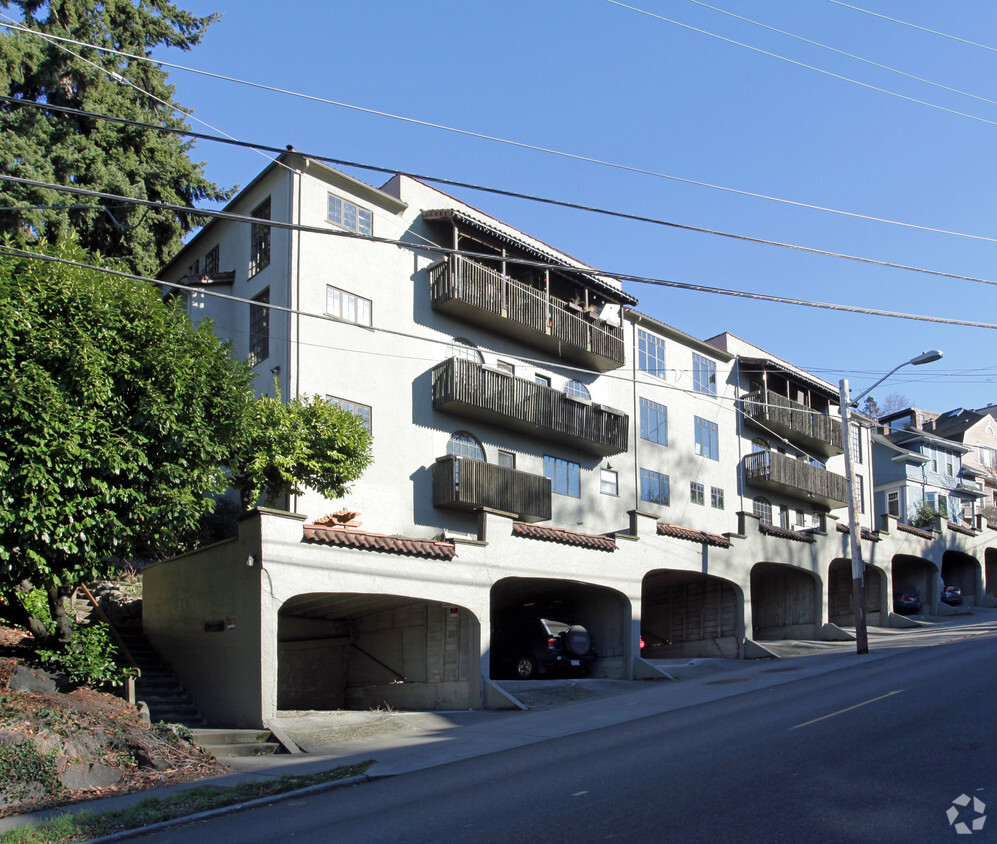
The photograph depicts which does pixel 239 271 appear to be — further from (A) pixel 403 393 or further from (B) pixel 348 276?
(A) pixel 403 393

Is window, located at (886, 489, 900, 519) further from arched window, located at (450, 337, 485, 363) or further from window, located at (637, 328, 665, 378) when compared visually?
arched window, located at (450, 337, 485, 363)

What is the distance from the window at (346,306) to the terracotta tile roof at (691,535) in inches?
391

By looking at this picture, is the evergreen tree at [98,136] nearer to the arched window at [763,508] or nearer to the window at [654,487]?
the window at [654,487]

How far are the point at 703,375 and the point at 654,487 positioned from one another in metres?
6.53

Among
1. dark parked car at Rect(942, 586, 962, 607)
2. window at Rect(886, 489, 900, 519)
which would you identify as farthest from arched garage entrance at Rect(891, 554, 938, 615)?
window at Rect(886, 489, 900, 519)

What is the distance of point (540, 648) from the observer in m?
22.4

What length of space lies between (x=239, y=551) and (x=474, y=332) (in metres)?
12.4

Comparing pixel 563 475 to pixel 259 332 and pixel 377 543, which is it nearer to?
pixel 259 332

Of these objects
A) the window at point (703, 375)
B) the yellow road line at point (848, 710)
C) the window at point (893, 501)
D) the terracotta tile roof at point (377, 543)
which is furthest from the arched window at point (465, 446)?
the window at point (893, 501)

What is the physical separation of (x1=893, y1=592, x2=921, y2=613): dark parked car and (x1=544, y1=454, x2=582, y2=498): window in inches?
677

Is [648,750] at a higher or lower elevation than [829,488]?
lower

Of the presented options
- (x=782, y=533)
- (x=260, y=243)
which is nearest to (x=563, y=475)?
(x=782, y=533)

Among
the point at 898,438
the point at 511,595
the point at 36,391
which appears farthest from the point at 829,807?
the point at 898,438

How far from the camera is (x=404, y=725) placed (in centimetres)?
1689
